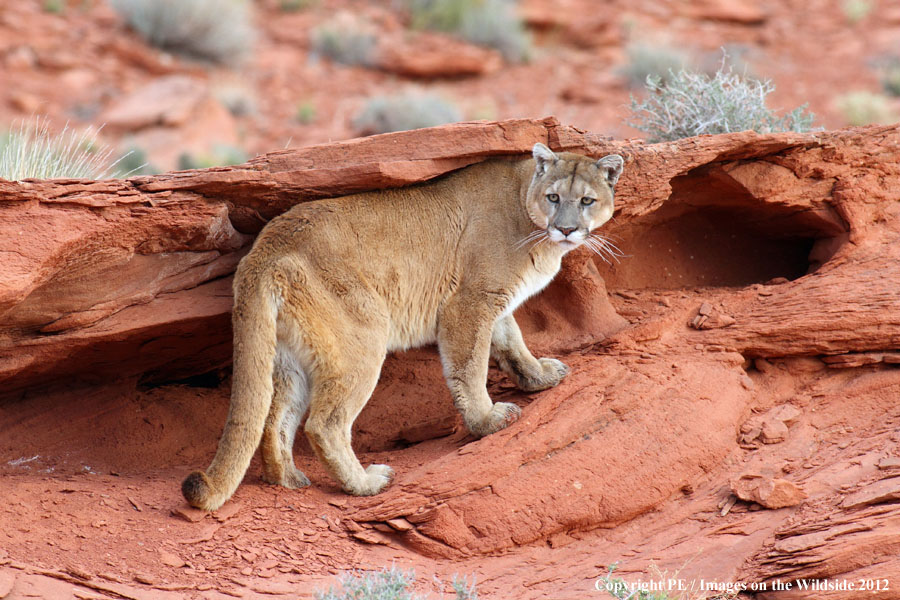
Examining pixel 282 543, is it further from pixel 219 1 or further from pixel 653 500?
pixel 219 1

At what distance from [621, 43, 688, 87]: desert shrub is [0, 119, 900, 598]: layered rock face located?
31.5 feet

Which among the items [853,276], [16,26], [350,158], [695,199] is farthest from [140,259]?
[16,26]

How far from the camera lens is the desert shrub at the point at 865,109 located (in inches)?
540

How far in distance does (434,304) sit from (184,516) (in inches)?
84.8

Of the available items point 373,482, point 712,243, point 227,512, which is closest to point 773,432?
point 712,243

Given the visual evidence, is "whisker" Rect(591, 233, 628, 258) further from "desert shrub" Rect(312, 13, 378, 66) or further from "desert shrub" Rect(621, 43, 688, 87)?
"desert shrub" Rect(312, 13, 378, 66)

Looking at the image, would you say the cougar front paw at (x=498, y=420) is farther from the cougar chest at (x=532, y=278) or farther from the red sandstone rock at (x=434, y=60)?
the red sandstone rock at (x=434, y=60)

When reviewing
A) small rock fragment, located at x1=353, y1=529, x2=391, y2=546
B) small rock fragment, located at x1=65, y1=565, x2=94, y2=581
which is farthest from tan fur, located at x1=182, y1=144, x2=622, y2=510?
small rock fragment, located at x1=65, y1=565, x2=94, y2=581

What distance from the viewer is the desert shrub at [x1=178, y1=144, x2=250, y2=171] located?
12.6 meters

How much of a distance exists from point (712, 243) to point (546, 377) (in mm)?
2234

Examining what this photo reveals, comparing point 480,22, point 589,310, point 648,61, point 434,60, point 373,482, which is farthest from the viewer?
point 480,22

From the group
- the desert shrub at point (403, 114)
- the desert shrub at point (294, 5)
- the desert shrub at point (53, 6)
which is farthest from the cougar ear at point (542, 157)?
the desert shrub at point (294, 5)

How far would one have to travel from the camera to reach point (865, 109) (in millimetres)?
13891

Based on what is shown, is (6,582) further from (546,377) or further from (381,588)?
(546,377)
